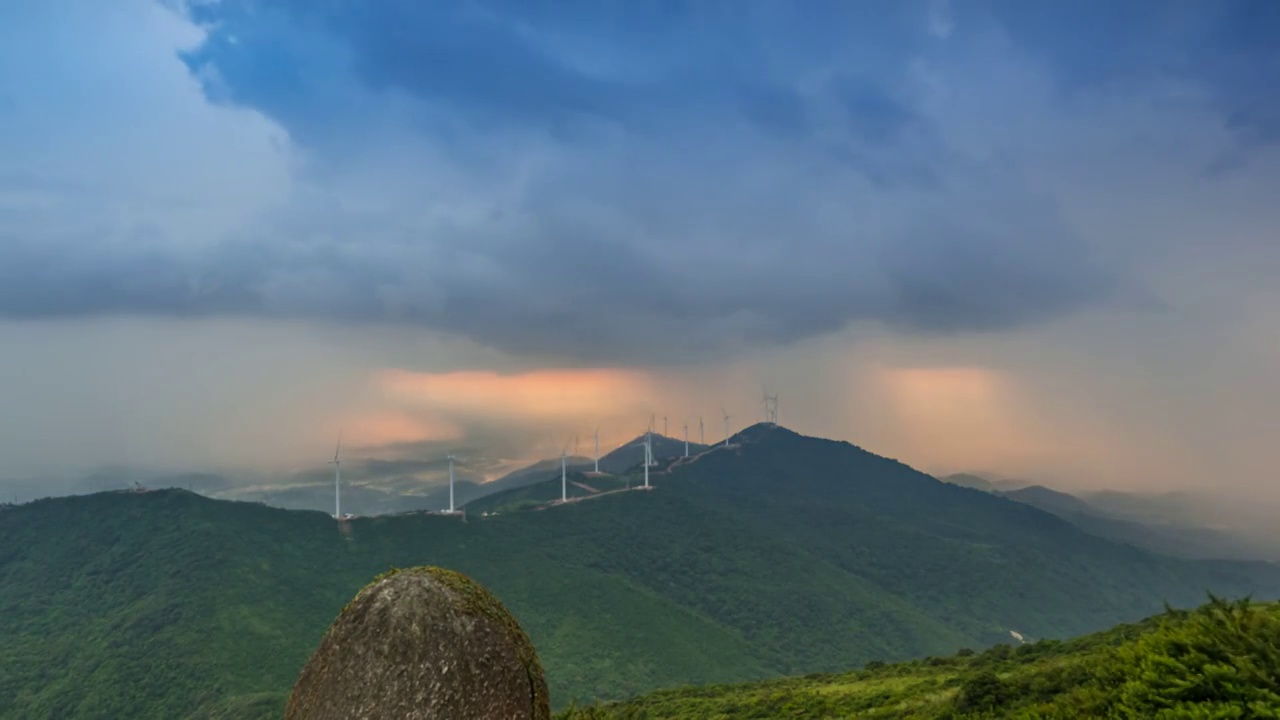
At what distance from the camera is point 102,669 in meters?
132

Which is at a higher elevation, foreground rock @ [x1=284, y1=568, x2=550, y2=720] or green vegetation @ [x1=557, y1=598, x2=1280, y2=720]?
foreground rock @ [x1=284, y1=568, x2=550, y2=720]

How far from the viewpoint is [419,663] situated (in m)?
13.3

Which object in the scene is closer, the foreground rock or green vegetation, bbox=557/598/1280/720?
the foreground rock

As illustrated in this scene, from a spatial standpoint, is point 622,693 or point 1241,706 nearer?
point 1241,706

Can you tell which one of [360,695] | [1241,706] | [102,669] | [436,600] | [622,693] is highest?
[436,600]

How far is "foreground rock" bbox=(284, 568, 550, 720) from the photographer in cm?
1318

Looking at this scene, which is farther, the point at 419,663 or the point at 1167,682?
the point at 1167,682

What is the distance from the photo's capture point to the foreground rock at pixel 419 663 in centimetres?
1318

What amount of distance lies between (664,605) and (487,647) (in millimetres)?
194788

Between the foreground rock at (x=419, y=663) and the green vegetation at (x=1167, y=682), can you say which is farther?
the green vegetation at (x=1167, y=682)

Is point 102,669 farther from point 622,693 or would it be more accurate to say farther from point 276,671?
point 622,693

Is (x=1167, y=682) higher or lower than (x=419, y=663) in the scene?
lower

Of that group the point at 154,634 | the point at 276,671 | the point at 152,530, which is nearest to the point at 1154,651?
the point at 276,671

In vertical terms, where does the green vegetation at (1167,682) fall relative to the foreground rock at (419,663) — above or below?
below
